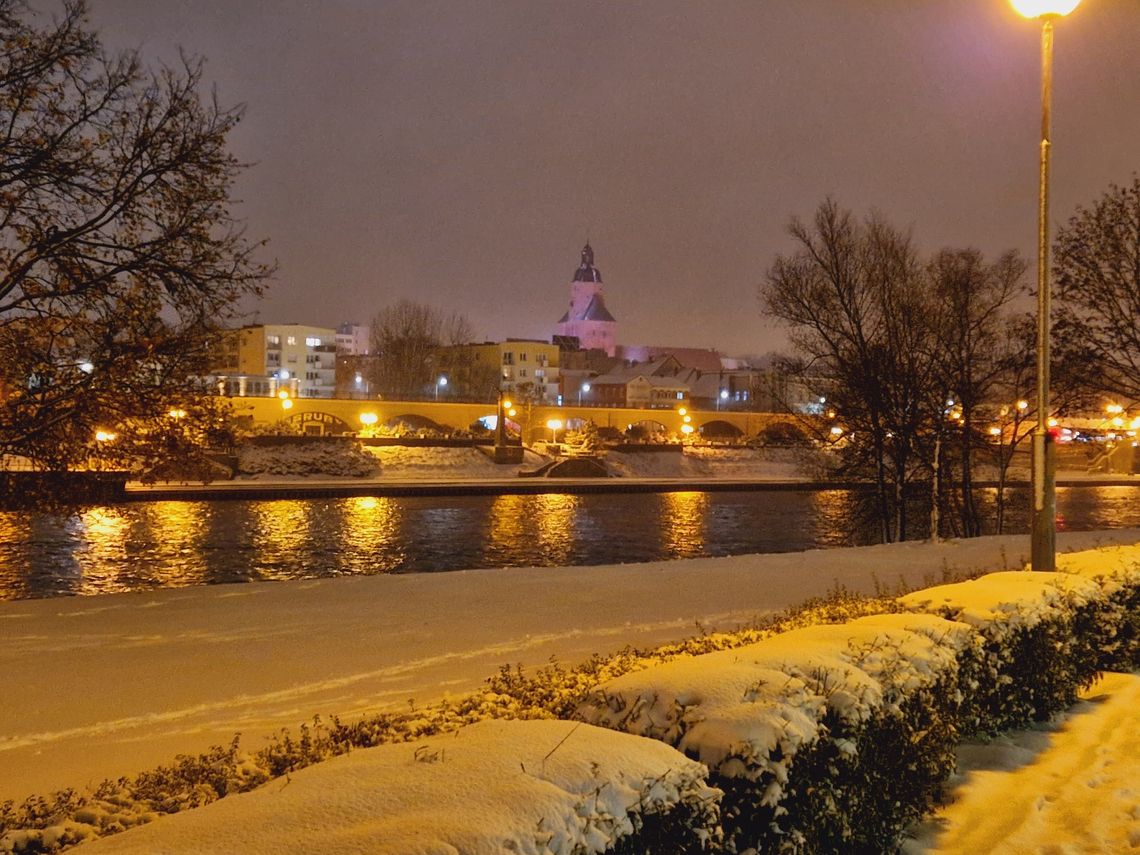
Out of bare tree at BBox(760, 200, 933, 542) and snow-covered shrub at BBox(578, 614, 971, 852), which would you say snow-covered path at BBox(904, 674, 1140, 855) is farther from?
bare tree at BBox(760, 200, 933, 542)

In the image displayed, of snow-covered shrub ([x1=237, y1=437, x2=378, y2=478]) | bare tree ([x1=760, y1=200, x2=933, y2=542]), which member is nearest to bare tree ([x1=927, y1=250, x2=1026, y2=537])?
bare tree ([x1=760, y1=200, x2=933, y2=542])

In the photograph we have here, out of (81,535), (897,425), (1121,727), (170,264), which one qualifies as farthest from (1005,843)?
(81,535)

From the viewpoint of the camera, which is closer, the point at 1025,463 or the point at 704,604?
the point at 704,604

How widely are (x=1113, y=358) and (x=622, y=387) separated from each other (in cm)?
11368

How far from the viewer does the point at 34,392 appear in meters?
13.0

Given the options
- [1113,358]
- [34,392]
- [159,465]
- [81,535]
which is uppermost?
[1113,358]

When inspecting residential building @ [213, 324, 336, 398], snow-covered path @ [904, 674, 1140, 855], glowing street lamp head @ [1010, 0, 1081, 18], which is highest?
residential building @ [213, 324, 336, 398]

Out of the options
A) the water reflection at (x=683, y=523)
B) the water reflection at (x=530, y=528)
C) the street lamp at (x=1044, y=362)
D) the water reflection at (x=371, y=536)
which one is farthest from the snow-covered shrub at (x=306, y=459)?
the street lamp at (x=1044, y=362)

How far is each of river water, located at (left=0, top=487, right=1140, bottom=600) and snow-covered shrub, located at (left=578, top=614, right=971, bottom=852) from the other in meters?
13.0

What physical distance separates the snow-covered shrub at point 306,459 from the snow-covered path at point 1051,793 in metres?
46.2

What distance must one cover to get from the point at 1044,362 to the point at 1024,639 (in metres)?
5.01

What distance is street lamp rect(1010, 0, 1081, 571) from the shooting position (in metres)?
9.95

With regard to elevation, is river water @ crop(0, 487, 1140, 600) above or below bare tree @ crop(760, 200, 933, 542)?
below

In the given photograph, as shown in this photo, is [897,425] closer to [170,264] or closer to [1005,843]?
[170,264]
